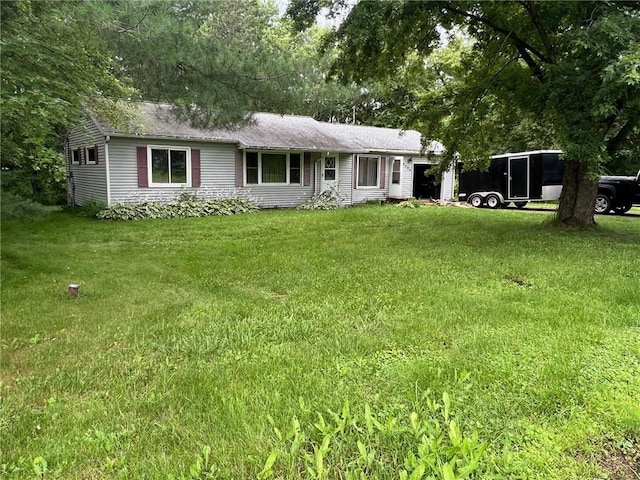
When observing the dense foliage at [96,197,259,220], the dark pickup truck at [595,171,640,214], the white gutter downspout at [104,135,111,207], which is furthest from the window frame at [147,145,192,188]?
the dark pickup truck at [595,171,640,214]

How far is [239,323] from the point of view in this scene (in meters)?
4.21

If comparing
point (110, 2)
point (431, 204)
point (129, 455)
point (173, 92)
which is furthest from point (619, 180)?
point (129, 455)

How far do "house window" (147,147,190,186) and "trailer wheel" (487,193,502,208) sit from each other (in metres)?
11.5

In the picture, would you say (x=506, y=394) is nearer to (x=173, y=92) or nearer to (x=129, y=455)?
(x=129, y=455)

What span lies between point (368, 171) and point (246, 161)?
557cm

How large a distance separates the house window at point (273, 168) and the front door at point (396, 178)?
4.50 metres

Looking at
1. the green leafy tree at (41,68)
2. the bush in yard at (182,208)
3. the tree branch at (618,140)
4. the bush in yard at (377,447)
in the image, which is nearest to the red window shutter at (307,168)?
the bush in yard at (182,208)

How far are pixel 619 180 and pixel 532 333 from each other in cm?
1357

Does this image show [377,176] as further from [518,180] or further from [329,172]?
[518,180]

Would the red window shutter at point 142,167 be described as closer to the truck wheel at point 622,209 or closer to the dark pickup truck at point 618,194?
the dark pickup truck at point 618,194

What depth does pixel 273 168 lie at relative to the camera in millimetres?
16547

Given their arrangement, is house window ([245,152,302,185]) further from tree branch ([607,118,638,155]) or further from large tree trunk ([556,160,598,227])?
tree branch ([607,118,638,155])

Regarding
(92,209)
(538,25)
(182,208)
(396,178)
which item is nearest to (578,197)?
(538,25)

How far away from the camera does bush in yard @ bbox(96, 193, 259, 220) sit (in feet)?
42.1
